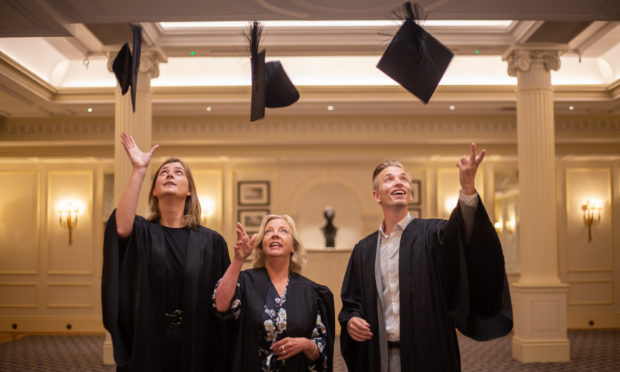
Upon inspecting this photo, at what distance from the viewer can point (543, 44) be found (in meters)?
6.59

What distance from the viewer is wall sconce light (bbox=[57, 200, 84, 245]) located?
10116 millimetres

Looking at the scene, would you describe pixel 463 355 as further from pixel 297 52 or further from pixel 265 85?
pixel 265 85

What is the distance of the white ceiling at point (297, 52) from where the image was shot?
4.16m

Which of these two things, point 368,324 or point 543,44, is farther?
point 543,44

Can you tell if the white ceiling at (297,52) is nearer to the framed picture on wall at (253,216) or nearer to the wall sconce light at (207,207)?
the wall sconce light at (207,207)

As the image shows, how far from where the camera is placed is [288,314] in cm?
271

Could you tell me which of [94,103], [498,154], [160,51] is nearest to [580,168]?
[498,154]

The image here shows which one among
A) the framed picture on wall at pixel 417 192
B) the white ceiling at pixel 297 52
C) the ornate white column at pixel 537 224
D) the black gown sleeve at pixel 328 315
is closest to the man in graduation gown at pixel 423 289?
the black gown sleeve at pixel 328 315

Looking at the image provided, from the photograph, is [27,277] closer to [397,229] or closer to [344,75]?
[344,75]

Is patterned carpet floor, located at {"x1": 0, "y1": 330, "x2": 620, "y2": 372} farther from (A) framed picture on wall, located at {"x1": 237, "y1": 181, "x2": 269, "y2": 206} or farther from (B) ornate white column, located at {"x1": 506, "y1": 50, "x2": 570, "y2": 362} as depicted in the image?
(A) framed picture on wall, located at {"x1": 237, "y1": 181, "x2": 269, "y2": 206}

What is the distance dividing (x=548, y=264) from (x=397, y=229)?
4675 millimetres

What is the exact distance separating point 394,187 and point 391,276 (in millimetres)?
407

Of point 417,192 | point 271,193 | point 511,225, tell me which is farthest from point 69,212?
point 511,225

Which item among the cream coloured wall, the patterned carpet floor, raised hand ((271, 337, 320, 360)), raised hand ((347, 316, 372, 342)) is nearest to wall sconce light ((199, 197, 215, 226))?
→ the cream coloured wall
